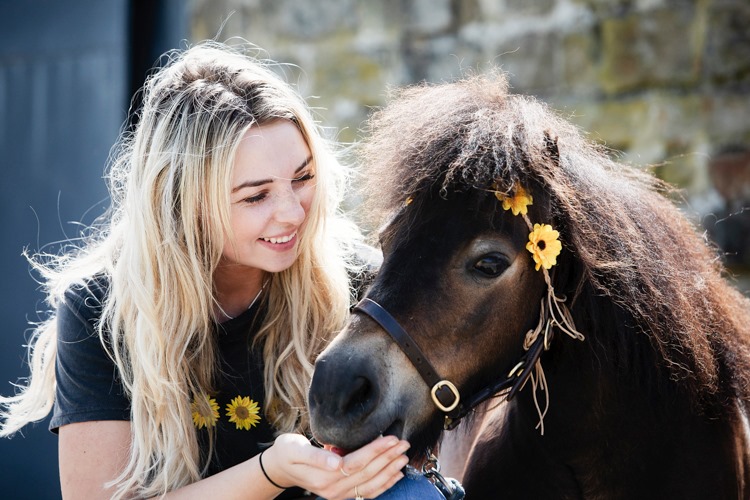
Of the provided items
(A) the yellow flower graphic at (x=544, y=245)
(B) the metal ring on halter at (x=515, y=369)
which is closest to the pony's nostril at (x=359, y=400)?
(B) the metal ring on halter at (x=515, y=369)

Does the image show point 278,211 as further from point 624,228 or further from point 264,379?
point 624,228

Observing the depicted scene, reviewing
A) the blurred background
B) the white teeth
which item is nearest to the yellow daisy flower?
the white teeth

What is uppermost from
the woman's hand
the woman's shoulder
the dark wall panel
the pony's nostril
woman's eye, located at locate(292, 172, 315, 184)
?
the dark wall panel

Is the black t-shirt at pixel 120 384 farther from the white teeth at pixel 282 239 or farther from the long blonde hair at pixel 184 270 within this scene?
the white teeth at pixel 282 239

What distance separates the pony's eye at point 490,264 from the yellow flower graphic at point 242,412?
783 mm

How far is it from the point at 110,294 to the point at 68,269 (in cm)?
21

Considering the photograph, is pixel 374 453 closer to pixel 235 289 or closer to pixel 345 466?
pixel 345 466

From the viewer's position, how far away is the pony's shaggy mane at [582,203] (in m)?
1.70

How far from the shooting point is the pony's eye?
1.66 metres

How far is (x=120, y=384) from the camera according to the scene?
207cm

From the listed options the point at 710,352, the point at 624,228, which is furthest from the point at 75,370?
the point at 710,352

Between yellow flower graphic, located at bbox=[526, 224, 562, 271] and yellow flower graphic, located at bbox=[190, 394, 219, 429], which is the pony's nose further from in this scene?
yellow flower graphic, located at bbox=[190, 394, 219, 429]

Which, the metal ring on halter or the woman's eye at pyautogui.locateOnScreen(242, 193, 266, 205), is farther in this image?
the woman's eye at pyautogui.locateOnScreen(242, 193, 266, 205)

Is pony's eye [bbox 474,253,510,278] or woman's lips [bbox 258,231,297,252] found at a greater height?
woman's lips [bbox 258,231,297,252]
